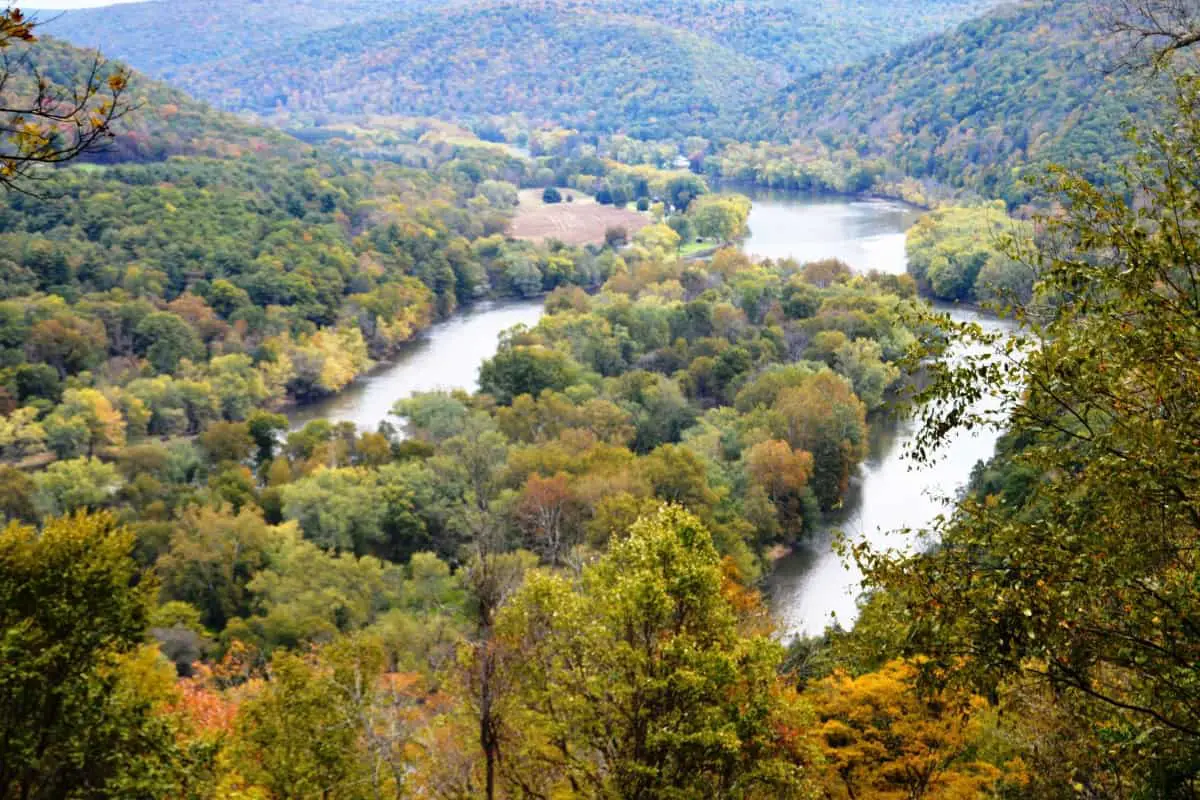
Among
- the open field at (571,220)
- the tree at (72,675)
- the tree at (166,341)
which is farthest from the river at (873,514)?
the tree at (166,341)

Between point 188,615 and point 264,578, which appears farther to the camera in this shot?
point 264,578

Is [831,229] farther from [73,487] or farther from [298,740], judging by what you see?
[298,740]

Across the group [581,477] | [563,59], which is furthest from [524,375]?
[563,59]

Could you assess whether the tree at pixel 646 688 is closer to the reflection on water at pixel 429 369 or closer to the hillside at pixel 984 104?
the reflection on water at pixel 429 369

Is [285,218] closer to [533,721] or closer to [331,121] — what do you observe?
[533,721]

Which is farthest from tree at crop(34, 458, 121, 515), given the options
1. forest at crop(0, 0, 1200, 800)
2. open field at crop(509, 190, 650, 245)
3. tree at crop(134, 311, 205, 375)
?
open field at crop(509, 190, 650, 245)

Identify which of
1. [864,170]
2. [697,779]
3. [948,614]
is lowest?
[864,170]

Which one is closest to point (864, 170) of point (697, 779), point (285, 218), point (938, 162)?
point (938, 162)

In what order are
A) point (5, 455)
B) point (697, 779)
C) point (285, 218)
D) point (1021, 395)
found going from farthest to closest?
point (285, 218) → point (5, 455) → point (697, 779) → point (1021, 395)
